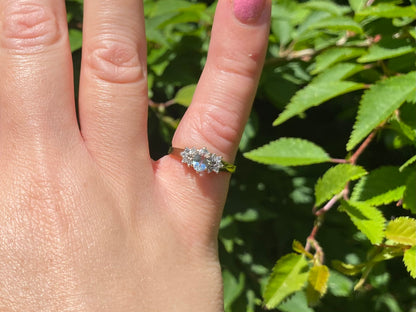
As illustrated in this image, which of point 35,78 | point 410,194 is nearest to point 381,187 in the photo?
point 410,194

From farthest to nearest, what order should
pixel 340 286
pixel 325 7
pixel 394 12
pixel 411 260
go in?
pixel 340 286 → pixel 325 7 → pixel 394 12 → pixel 411 260

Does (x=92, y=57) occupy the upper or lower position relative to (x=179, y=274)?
upper

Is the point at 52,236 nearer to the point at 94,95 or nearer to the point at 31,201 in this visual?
the point at 31,201

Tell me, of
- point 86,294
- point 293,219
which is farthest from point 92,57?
point 293,219

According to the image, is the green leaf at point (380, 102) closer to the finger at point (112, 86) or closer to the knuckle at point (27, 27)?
the finger at point (112, 86)

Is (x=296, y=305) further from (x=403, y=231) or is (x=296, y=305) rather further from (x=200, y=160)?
(x=200, y=160)
